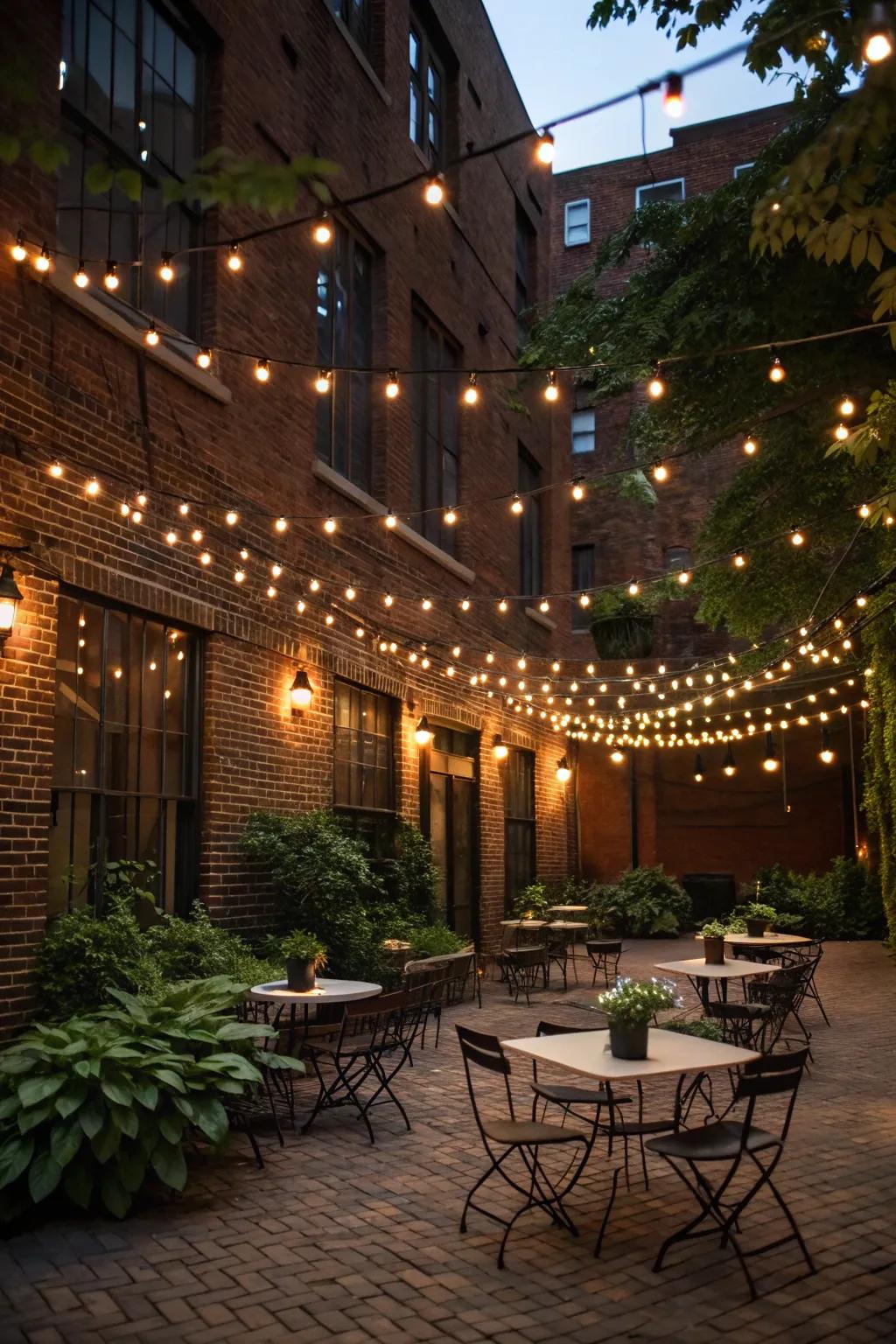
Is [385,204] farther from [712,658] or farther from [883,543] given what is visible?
[712,658]

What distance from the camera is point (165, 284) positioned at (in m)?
8.48

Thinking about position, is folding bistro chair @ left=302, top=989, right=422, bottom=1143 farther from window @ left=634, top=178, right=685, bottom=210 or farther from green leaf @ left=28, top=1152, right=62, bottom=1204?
window @ left=634, top=178, right=685, bottom=210

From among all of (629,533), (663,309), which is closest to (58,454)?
(663,309)

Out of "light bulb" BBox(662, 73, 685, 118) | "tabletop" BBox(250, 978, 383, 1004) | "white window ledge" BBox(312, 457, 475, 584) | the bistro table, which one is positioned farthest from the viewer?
"white window ledge" BBox(312, 457, 475, 584)

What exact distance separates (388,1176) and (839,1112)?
3.04 meters

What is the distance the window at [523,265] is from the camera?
17.6 meters

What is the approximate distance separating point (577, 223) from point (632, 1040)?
80.7 ft

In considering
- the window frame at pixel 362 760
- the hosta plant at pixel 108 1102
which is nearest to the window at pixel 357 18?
the window frame at pixel 362 760

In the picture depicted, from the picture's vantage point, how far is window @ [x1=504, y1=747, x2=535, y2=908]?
16828mm

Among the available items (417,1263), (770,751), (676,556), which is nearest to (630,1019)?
(417,1263)

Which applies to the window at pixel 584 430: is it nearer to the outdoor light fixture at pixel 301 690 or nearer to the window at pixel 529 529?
the window at pixel 529 529

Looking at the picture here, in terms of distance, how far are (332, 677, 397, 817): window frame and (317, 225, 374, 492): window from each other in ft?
6.81

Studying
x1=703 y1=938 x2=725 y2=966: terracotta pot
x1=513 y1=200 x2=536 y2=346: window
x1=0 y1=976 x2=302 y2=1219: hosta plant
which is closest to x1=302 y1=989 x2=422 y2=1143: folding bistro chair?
x1=0 y1=976 x2=302 y2=1219: hosta plant

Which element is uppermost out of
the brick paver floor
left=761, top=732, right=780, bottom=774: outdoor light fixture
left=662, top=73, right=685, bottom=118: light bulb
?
left=662, top=73, right=685, bottom=118: light bulb
